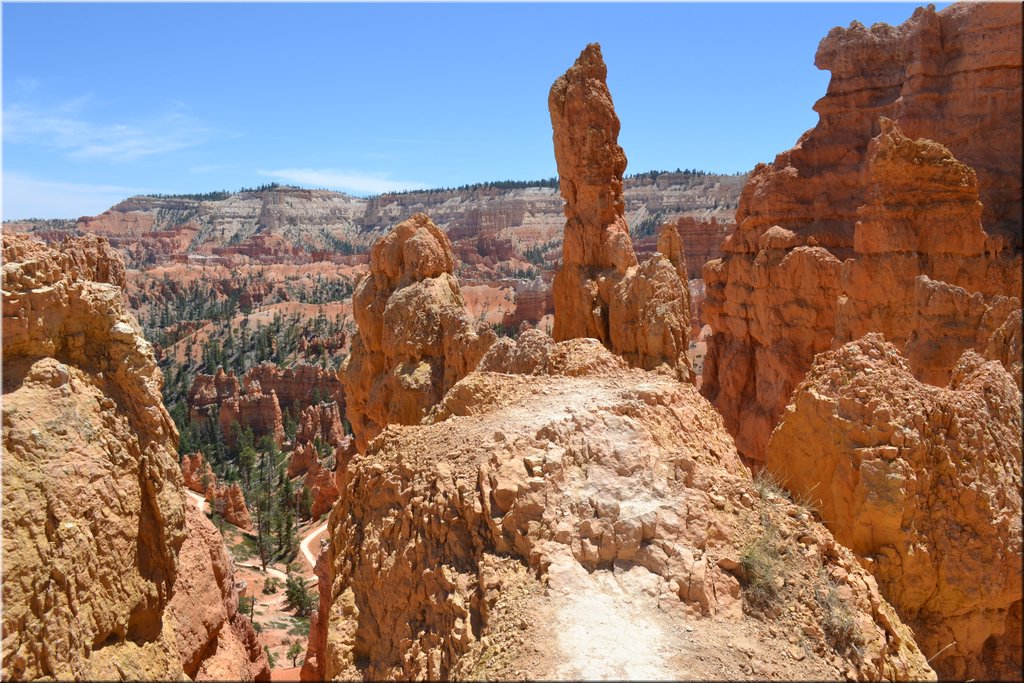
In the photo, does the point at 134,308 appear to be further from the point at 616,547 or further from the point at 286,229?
the point at 616,547

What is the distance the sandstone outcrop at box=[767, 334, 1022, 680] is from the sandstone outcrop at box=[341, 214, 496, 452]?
8.36 metres

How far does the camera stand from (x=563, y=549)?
23.5 feet

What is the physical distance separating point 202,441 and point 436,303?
42.6 metres

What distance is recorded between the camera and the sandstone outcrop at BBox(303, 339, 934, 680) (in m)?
6.52

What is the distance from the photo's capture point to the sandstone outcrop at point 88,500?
757 cm

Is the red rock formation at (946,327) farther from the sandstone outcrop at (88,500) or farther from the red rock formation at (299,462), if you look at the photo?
the red rock formation at (299,462)

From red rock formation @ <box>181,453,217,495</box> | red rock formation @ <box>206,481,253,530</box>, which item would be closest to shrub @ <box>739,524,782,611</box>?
red rock formation @ <box>206,481,253,530</box>

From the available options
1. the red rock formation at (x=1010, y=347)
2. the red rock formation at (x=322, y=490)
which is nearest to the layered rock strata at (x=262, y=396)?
the red rock formation at (x=322, y=490)

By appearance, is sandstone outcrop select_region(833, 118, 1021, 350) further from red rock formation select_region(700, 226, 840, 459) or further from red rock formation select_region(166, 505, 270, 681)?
red rock formation select_region(166, 505, 270, 681)

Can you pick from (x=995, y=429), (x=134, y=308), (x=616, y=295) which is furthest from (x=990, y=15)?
(x=134, y=308)

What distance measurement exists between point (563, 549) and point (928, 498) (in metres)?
4.16

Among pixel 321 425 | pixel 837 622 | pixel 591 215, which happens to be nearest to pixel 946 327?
pixel 591 215

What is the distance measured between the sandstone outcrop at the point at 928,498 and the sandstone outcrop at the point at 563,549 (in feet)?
2.63

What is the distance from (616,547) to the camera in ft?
23.1
